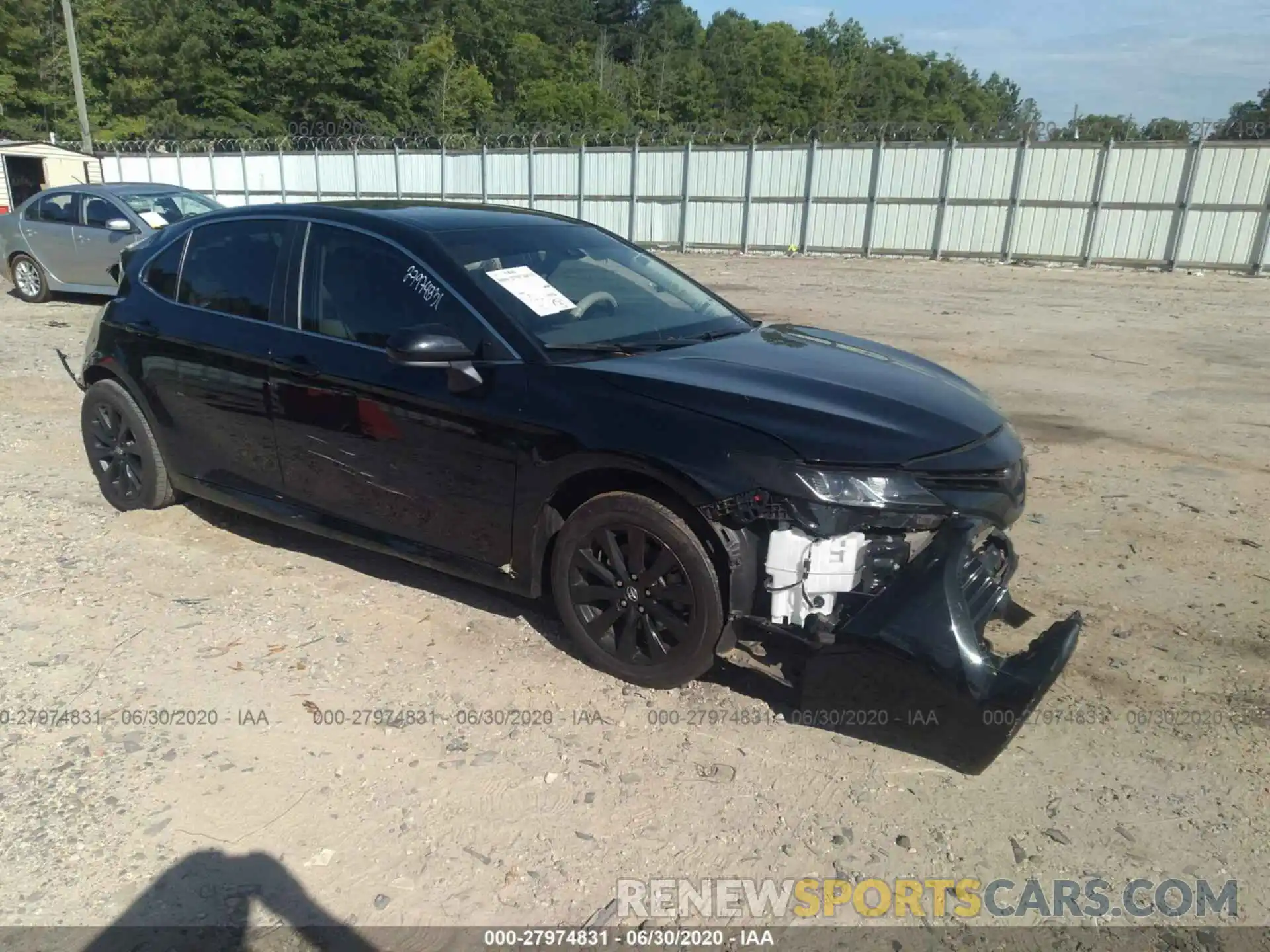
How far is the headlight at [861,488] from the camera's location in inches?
118

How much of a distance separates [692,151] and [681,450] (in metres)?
21.5

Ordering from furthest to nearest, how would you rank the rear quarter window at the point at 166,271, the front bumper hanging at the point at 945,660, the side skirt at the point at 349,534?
the rear quarter window at the point at 166,271, the side skirt at the point at 349,534, the front bumper hanging at the point at 945,660

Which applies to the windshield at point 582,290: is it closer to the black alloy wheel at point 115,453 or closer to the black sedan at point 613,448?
the black sedan at point 613,448

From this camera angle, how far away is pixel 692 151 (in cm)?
2302

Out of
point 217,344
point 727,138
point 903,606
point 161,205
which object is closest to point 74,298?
point 161,205

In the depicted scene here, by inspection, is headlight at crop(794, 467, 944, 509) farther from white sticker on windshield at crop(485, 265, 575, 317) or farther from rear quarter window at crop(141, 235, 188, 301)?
rear quarter window at crop(141, 235, 188, 301)

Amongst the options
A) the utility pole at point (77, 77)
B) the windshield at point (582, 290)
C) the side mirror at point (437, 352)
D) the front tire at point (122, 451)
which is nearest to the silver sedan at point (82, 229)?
the front tire at point (122, 451)

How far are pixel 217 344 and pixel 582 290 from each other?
5.93ft

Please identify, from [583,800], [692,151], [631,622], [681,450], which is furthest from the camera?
[692,151]

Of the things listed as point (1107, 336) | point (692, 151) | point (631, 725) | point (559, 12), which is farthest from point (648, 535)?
point (559, 12)

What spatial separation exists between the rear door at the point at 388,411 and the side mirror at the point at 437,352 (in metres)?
0.04

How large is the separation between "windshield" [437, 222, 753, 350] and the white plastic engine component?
1.19 meters

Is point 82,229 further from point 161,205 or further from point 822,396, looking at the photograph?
point 822,396

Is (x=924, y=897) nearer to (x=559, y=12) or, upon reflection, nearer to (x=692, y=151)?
(x=692, y=151)
